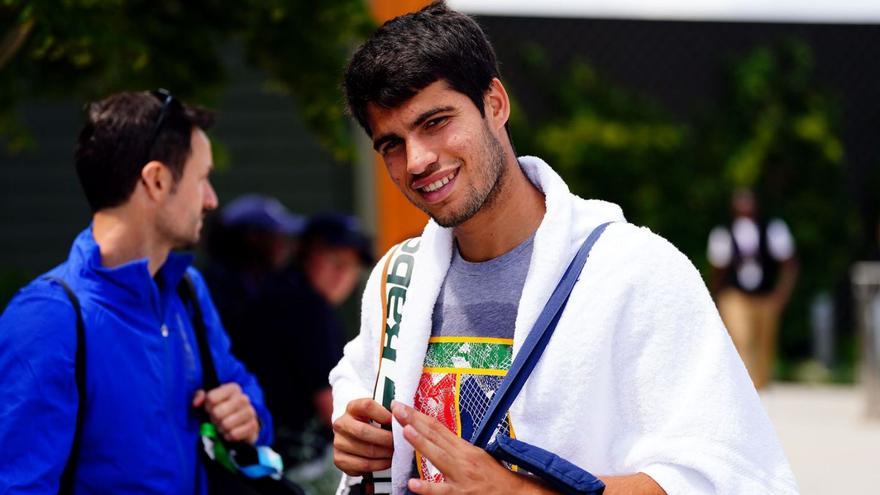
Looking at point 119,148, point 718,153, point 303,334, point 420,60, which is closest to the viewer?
point 420,60

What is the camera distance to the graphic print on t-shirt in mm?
2479

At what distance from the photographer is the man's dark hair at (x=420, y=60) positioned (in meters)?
2.50

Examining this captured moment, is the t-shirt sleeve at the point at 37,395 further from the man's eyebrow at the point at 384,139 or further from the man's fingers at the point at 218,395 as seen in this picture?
the man's eyebrow at the point at 384,139

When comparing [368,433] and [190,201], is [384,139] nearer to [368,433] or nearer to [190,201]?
[368,433]

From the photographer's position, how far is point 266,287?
18.9 feet

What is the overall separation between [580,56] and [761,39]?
2.60m

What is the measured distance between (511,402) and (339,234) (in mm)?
3887

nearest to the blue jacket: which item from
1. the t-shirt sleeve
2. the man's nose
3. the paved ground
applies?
the t-shirt sleeve

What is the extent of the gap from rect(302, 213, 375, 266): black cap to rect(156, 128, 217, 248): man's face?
2572mm

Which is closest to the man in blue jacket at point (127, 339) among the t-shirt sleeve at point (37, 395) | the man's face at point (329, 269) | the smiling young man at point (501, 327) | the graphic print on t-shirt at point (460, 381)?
the t-shirt sleeve at point (37, 395)

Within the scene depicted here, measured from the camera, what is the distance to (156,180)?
3.36 metres

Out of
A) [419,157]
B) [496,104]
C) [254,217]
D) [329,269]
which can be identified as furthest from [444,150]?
[254,217]

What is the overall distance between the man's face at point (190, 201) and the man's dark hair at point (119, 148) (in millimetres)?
45

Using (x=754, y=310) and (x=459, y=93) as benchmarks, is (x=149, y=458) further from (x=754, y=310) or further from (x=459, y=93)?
(x=754, y=310)
